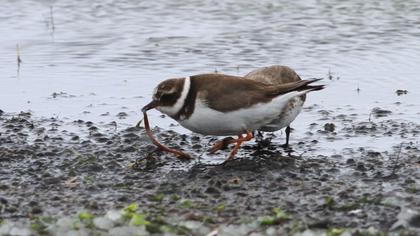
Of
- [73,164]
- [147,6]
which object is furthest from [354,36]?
[73,164]

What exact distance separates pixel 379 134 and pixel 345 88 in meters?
2.22

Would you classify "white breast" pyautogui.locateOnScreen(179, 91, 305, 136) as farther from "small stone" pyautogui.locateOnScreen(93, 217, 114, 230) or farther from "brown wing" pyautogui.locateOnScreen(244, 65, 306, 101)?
"small stone" pyautogui.locateOnScreen(93, 217, 114, 230)

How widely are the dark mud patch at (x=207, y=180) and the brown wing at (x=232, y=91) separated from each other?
673 mm

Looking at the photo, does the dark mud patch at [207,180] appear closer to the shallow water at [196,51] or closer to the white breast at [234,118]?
the white breast at [234,118]

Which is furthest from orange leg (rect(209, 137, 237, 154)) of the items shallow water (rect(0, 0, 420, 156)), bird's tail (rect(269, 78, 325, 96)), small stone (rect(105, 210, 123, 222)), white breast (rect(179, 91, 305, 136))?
small stone (rect(105, 210, 123, 222))

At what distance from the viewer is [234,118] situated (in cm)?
927

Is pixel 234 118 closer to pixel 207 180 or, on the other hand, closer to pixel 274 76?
pixel 207 180

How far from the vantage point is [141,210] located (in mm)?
7961

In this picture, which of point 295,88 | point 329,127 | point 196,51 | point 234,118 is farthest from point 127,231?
point 196,51

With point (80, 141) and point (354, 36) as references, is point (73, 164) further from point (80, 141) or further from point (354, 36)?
point (354, 36)

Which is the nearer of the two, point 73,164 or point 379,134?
point 73,164

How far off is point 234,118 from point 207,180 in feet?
2.24

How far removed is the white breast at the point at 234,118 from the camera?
9180 millimetres

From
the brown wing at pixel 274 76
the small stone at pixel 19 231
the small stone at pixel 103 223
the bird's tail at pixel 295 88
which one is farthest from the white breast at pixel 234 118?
the small stone at pixel 19 231
